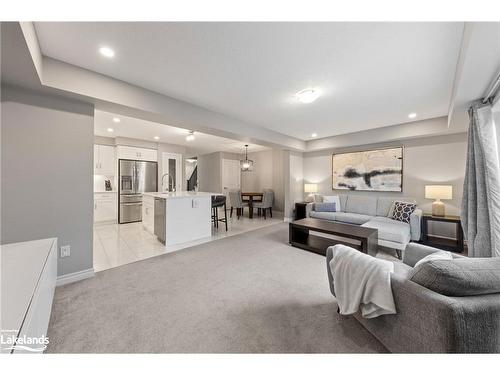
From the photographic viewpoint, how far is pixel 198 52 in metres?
1.82

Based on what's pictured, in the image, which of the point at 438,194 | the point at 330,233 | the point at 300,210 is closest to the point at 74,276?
the point at 330,233

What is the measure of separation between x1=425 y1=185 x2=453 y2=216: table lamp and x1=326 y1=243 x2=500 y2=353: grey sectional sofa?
3.16 meters

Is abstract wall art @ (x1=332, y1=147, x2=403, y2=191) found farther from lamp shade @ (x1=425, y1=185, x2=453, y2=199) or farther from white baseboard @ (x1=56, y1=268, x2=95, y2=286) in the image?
white baseboard @ (x1=56, y1=268, x2=95, y2=286)

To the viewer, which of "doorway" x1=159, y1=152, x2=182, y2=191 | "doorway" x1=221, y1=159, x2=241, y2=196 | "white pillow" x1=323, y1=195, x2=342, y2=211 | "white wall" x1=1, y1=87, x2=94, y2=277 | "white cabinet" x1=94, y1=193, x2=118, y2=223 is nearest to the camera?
"white wall" x1=1, y1=87, x2=94, y2=277

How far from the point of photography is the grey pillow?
96 cm

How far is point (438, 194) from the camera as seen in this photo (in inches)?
135

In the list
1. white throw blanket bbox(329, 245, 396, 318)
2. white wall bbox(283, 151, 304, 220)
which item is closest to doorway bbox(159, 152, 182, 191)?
white wall bbox(283, 151, 304, 220)

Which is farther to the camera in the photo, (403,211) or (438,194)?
(403,211)

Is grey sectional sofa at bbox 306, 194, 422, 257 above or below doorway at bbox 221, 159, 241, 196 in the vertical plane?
below

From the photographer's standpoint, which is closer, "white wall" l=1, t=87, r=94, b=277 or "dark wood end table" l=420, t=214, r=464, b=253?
"white wall" l=1, t=87, r=94, b=277

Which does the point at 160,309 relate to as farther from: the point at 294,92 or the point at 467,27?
the point at 467,27

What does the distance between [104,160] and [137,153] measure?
83cm

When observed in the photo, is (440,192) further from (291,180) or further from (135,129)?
(135,129)
